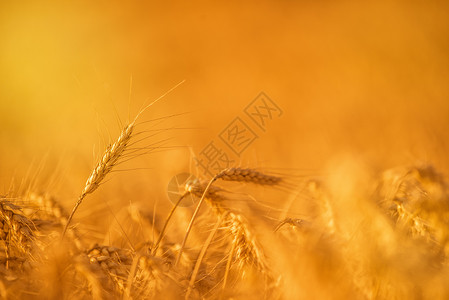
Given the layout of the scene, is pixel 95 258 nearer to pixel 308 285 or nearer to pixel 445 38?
pixel 308 285

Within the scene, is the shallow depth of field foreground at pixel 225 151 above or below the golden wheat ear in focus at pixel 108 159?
below

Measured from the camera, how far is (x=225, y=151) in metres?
A: 4.54

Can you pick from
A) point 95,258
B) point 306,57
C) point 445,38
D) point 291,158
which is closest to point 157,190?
point 291,158

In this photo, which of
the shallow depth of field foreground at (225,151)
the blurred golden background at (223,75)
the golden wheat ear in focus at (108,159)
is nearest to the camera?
the shallow depth of field foreground at (225,151)

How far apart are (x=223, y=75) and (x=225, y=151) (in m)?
3.63

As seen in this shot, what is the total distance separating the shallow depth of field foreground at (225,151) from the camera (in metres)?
0.91

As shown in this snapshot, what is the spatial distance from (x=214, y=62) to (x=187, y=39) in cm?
112

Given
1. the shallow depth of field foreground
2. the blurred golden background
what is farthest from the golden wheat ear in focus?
the blurred golden background

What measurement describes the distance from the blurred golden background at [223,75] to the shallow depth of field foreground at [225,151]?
0.04m

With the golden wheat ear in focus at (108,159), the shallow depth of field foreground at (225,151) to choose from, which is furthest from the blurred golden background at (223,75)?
the golden wheat ear in focus at (108,159)

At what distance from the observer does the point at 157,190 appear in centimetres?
286

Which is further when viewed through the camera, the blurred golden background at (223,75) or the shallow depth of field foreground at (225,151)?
the blurred golden background at (223,75)

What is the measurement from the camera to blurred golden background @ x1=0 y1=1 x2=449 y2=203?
3789 millimetres

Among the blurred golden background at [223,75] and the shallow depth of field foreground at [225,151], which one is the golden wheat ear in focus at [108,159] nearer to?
the shallow depth of field foreground at [225,151]
